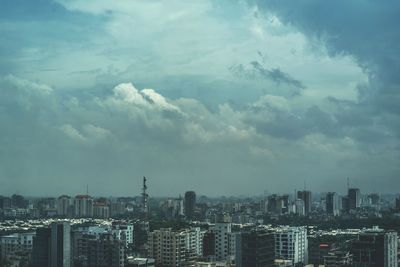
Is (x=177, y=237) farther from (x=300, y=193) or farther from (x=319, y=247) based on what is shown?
(x=300, y=193)

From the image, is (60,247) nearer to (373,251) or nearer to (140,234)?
(140,234)

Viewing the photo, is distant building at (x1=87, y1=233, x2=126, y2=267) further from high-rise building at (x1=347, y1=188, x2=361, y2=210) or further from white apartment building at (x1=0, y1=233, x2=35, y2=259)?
high-rise building at (x1=347, y1=188, x2=361, y2=210)

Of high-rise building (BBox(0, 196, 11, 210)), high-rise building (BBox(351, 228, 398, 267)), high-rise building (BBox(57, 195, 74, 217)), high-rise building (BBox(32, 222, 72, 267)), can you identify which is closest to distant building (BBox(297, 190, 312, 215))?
high-rise building (BBox(57, 195, 74, 217))

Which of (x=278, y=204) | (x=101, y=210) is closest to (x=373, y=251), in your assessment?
(x=101, y=210)

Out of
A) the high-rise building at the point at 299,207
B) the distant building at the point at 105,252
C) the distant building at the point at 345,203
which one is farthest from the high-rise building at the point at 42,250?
the distant building at the point at 345,203

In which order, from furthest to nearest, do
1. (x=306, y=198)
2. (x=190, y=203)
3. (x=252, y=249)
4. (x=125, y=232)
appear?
(x=306, y=198) < (x=190, y=203) < (x=125, y=232) < (x=252, y=249)

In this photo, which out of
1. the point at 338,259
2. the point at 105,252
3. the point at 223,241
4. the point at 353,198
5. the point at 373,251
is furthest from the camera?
the point at 353,198

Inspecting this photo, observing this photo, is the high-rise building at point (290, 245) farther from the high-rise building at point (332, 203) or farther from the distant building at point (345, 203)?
the distant building at point (345, 203)

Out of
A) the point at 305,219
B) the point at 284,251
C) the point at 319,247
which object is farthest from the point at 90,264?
the point at 305,219

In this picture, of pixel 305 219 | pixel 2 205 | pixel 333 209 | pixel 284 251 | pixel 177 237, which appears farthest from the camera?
pixel 333 209
